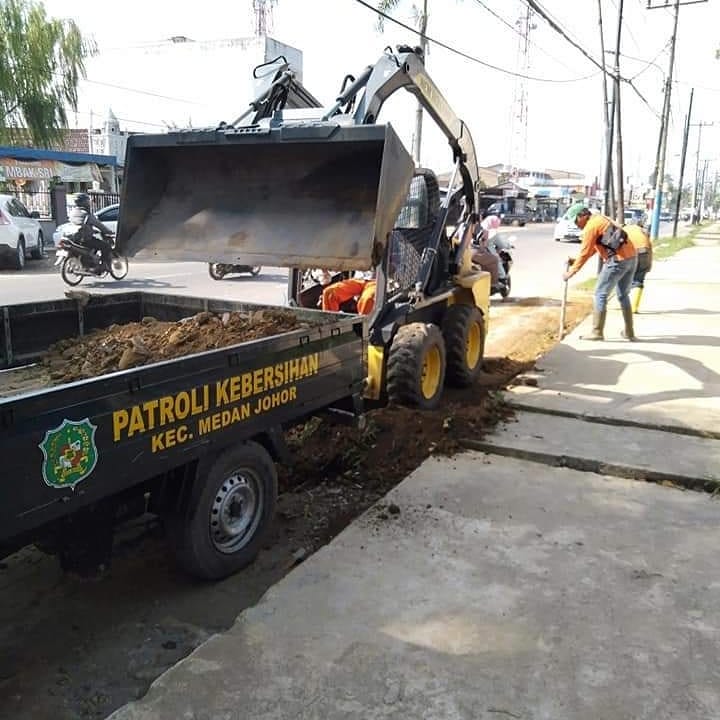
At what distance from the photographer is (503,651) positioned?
300cm

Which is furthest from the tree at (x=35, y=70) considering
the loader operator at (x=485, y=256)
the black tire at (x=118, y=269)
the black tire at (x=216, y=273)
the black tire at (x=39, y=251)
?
the loader operator at (x=485, y=256)

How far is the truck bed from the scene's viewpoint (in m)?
2.59

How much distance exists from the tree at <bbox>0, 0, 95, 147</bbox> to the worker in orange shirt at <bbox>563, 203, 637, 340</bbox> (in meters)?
13.3

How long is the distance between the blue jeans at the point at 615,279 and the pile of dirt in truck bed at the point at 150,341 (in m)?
5.49

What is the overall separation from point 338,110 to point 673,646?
4323mm

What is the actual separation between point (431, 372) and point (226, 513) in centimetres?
324

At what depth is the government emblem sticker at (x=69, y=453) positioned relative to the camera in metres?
2.64

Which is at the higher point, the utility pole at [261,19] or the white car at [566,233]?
the utility pole at [261,19]

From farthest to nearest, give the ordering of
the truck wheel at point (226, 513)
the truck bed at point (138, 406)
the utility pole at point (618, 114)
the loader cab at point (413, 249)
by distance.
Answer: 1. the utility pole at point (618, 114)
2. the loader cab at point (413, 249)
3. the truck wheel at point (226, 513)
4. the truck bed at point (138, 406)

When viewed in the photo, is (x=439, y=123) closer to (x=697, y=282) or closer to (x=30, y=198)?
(x=697, y=282)

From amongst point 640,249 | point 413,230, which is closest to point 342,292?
point 413,230

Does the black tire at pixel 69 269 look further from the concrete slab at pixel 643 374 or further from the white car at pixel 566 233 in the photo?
the white car at pixel 566 233

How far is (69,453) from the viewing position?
273 cm

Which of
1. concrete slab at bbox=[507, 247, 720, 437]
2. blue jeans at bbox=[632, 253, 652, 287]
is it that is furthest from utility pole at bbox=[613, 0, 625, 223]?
blue jeans at bbox=[632, 253, 652, 287]
